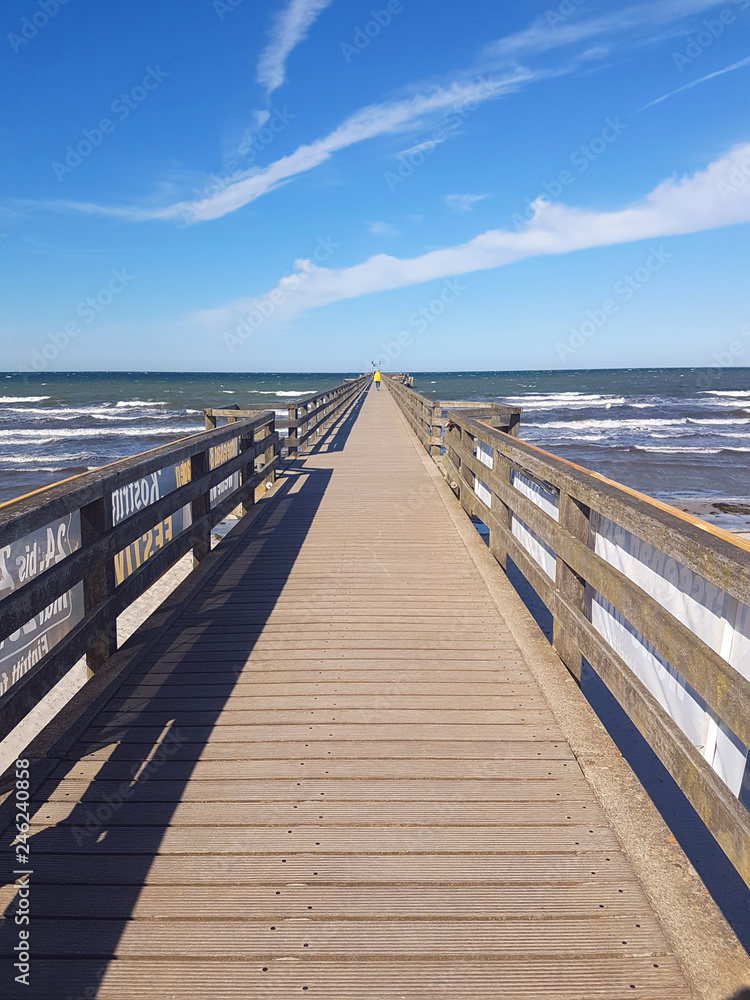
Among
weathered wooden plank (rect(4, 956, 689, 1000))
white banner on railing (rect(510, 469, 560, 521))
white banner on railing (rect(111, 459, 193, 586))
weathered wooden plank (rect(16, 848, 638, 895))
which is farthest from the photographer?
white banner on railing (rect(510, 469, 560, 521))

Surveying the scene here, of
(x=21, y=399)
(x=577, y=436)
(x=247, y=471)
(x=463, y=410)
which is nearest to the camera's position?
(x=247, y=471)

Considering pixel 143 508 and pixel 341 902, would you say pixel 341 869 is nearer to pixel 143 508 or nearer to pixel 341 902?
pixel 341 902

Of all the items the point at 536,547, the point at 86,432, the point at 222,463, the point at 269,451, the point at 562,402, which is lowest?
the point at 86,432

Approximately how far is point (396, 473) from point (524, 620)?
619 centimetres

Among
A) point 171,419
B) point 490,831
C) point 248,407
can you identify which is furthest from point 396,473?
point 171,419

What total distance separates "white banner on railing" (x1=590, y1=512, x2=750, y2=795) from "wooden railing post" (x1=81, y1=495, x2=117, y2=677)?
2.28 meters

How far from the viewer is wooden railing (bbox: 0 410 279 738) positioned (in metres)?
2.33

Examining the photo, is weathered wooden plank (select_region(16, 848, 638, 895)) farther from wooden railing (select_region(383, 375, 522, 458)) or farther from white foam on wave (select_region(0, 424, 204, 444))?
white foam on wave (select_region(0, 424, 204, 444))

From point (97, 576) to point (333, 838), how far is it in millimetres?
1692

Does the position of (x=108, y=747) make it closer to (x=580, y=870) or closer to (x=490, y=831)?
(x=490, y=831)

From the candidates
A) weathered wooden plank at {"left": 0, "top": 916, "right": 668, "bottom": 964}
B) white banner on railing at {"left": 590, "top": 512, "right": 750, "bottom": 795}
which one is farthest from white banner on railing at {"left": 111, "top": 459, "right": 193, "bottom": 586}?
white banner on railing at {"left": 590, "top": 512, "right": 750, "bottom": 795}

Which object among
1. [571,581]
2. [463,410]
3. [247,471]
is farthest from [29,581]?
[463,410]

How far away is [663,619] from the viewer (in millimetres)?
2172

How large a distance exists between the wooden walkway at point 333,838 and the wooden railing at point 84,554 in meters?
0.39
